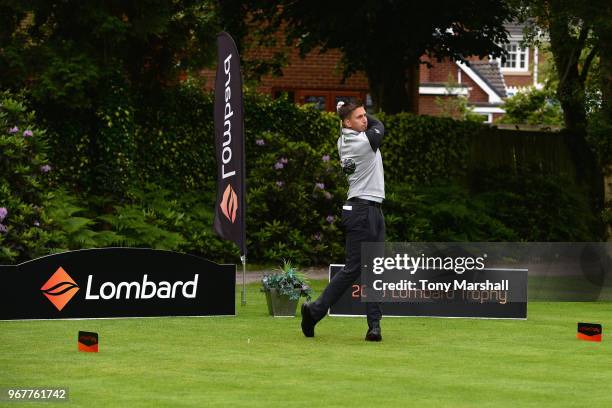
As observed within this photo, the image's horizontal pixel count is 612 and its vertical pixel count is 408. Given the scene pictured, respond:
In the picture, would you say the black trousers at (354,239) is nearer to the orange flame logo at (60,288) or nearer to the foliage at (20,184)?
the orange flame logo at (60,288)

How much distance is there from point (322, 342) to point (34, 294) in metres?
2.85

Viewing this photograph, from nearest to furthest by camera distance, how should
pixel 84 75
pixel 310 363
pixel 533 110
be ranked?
pixel 310 363 → pixel 84 75 → pixel 533 110

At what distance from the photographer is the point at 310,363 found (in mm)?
10852

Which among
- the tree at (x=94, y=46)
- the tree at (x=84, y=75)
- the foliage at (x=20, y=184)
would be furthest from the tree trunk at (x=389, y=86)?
the foliage at (x=20, y=184)

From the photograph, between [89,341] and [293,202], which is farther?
[293,202]

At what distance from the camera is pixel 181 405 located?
8609 mm

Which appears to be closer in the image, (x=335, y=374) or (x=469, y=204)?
(x=335, y=374)

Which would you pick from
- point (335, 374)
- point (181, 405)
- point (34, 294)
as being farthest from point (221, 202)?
point (181, 405)

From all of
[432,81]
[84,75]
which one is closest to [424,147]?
[84,75]

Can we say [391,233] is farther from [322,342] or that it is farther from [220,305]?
[322,342]

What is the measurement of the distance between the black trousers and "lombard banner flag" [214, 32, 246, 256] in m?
3.85

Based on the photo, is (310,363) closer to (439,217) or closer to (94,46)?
(94,46)

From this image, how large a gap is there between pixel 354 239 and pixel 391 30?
1499 centimetres

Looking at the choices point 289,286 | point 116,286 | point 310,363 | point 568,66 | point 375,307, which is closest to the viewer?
point 310,363
